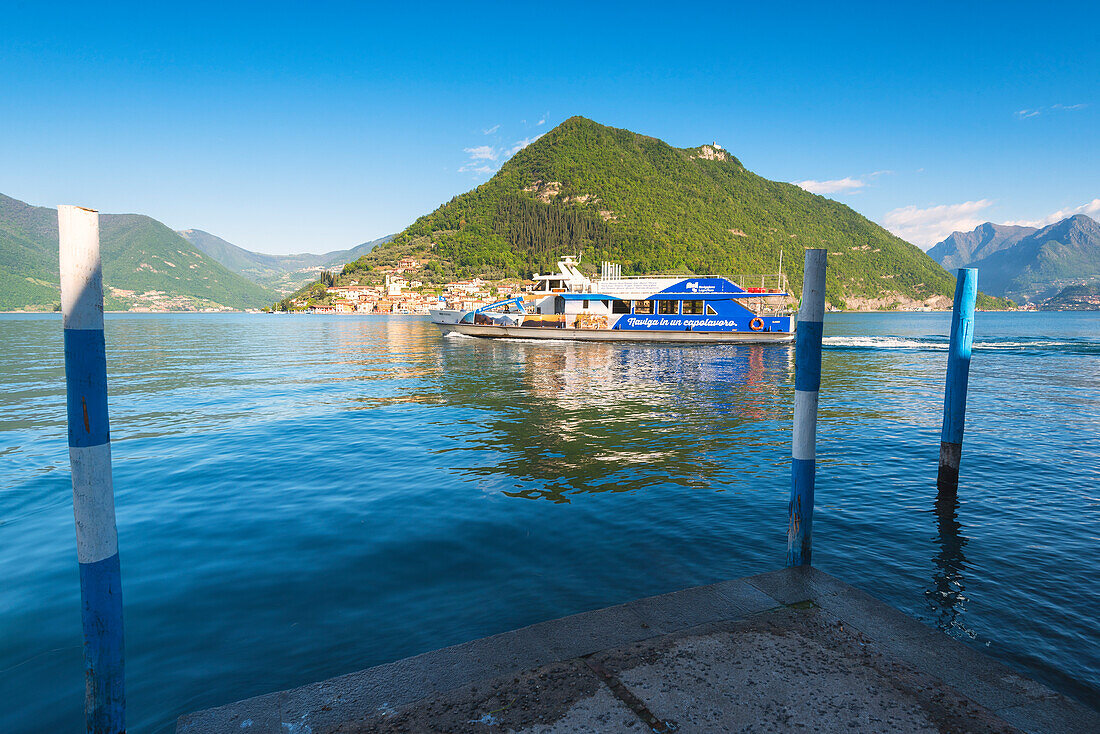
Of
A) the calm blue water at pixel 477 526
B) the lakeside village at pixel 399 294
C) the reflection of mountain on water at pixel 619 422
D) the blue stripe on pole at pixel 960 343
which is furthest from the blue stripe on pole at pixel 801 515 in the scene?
the lakeside village at pixel 399 294

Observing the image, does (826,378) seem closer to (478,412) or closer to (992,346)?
(478,412)

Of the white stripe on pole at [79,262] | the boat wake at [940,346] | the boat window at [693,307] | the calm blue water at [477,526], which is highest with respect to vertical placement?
the boat window at [693,307]

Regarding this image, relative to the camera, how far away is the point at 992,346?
37.2m

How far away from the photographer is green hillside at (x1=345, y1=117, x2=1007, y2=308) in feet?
508

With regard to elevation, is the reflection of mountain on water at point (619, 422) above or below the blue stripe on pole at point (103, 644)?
below

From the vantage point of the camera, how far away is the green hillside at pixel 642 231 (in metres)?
155

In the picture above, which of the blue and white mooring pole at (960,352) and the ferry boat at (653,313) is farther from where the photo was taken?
the ferry boat at (653,313)

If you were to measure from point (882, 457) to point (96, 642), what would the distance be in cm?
1090

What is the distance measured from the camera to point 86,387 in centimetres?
246

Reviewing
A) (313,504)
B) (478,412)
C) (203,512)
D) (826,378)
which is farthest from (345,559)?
(826,378)

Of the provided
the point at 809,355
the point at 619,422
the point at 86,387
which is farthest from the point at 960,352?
the point at 86,387

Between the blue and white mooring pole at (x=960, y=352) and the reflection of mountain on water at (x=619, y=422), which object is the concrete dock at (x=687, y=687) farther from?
the blue and white mooring pole at (x=960, y=352)

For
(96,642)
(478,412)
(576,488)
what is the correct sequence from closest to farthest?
(96,642) → (576,488) → (478,412)

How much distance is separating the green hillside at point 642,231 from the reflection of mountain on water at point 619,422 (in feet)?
409
